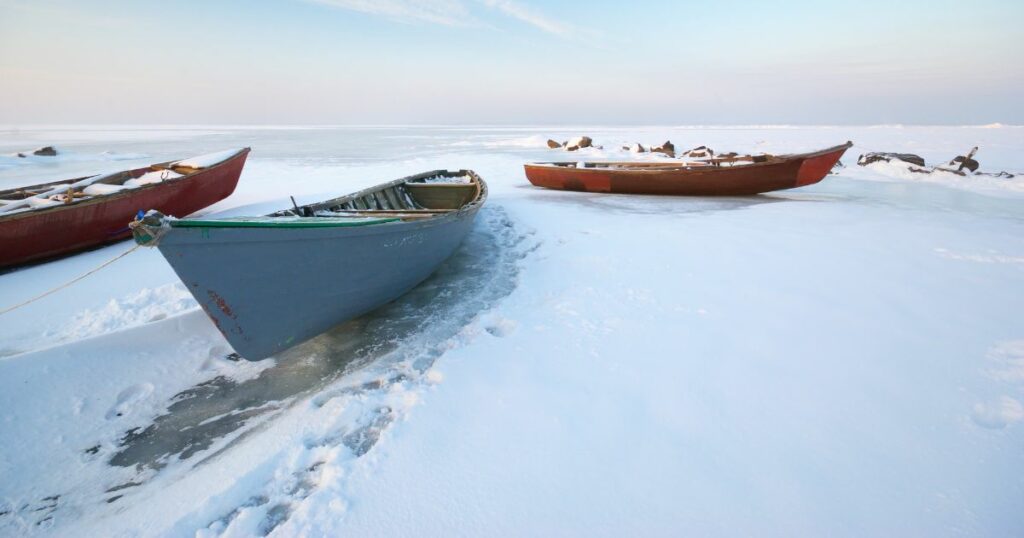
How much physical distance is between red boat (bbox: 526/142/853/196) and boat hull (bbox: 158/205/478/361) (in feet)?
24.6

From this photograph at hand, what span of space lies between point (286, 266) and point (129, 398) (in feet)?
5.10

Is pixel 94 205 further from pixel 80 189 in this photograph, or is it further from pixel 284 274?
pixel 284 274

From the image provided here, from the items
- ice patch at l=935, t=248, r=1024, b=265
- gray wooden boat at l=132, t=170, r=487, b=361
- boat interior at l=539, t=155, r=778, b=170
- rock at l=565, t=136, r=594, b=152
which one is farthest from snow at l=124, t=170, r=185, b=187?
rock at l=565, t=136, r=594, b=152

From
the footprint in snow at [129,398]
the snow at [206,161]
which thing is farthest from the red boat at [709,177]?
the footprint in snow at [129,398]

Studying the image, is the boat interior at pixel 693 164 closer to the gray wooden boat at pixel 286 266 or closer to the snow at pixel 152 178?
the gray wooden boat at pixel 286 266

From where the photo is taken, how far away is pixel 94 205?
22.3 feet

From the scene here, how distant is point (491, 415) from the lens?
9.78 feet

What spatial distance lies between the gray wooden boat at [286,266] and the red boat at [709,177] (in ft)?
23.4

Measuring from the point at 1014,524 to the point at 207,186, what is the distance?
1131cm

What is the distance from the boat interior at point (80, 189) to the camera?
22.2ft

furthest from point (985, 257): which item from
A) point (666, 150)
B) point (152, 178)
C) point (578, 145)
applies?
point (578, 145)

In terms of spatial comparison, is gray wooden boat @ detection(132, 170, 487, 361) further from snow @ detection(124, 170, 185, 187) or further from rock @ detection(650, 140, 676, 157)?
rock @ detection(650, 140, 676, 157)

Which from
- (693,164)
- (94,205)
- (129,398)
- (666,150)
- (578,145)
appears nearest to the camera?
(129,398)

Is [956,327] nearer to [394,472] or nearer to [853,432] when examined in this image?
[853,432]
